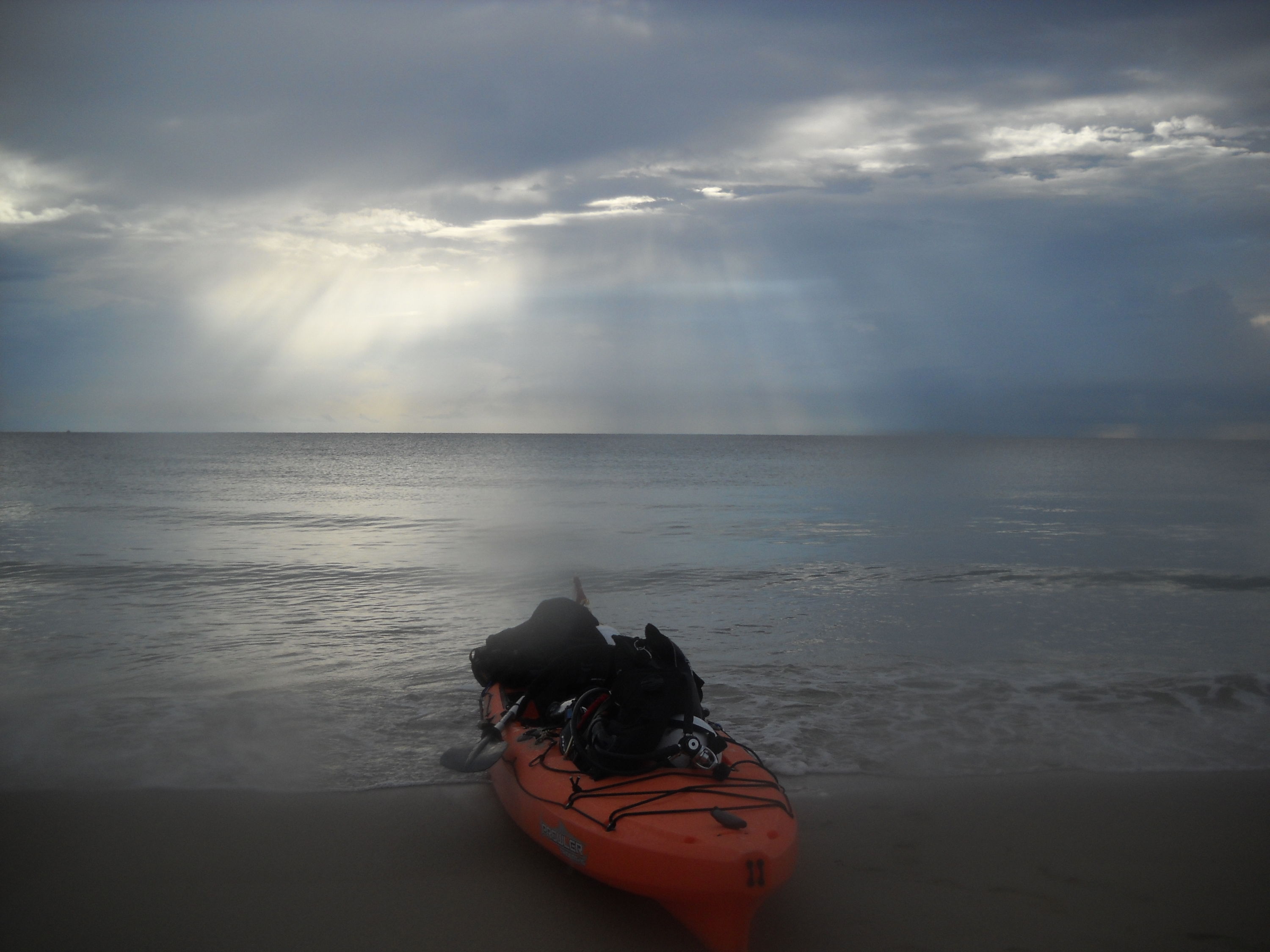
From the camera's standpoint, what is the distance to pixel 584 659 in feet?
18.5

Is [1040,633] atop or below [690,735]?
below

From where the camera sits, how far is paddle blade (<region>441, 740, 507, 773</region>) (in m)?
5.18

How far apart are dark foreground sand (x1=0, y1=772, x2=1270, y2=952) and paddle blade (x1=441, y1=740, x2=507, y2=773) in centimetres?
39

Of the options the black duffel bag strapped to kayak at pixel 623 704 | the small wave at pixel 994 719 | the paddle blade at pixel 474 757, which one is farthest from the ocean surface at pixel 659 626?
the black duffel bag strapped to kayak at pixel 623 704

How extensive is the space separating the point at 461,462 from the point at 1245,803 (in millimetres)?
67100

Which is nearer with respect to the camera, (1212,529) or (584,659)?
(584,659)

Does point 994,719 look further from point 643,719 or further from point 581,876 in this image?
point 581,876

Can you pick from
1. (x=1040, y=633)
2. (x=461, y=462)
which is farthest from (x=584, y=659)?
(x=461, y=462)

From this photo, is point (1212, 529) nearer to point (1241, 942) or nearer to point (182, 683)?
point (1241, 942)

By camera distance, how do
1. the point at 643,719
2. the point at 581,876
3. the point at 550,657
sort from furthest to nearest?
the point at 550,657, the point at 581,876, the point at 643,719

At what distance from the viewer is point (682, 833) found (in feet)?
12.6

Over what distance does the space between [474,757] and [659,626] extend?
250 inches

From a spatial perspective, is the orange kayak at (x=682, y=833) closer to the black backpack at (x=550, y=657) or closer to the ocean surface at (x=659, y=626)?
the black backpack at (x=550, y=657)

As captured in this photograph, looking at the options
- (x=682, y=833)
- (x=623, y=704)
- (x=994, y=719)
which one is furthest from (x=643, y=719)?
(x=994, y=719)
